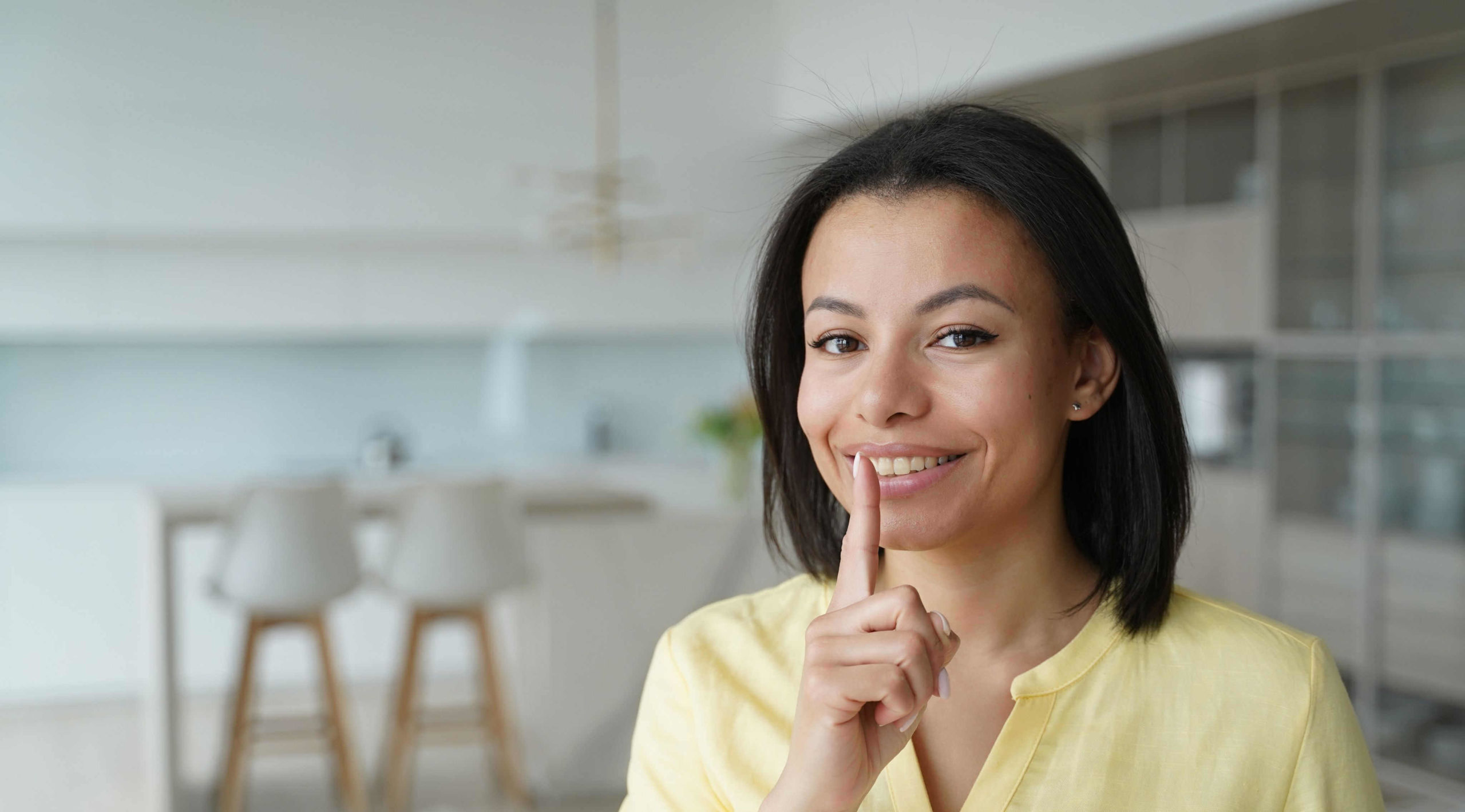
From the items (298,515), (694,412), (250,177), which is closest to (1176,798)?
(298,515)

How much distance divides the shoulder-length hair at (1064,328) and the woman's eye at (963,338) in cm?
9

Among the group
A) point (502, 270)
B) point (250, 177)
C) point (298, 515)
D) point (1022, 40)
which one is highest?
point (1022, 40)

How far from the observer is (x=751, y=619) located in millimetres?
1169

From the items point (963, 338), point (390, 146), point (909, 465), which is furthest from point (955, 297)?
point (390, 146)

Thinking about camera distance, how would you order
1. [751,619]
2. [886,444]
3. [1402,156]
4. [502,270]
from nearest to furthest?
[886,444] < [751,619] < [1402,156] < [502,270]

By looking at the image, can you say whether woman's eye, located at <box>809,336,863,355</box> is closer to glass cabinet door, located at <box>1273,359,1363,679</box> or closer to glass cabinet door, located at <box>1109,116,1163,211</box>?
glass cabinet door, located at <box>1273,359,1363,679</box>

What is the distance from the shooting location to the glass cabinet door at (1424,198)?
3.83 meters

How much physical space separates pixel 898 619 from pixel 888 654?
25 mm

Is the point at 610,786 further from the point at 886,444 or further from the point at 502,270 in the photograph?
the point at 886,444

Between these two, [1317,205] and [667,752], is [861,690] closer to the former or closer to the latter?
[667,752]

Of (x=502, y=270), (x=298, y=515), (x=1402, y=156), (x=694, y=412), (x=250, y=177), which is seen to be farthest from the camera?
→ (x=694, y=412)

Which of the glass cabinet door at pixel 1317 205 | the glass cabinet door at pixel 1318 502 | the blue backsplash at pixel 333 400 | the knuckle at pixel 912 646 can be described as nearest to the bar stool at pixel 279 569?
the blue backsplash at pixel 333 400

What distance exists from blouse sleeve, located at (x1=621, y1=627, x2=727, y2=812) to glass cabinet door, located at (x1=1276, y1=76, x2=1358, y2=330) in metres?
3.70

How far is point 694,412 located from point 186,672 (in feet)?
8.70
